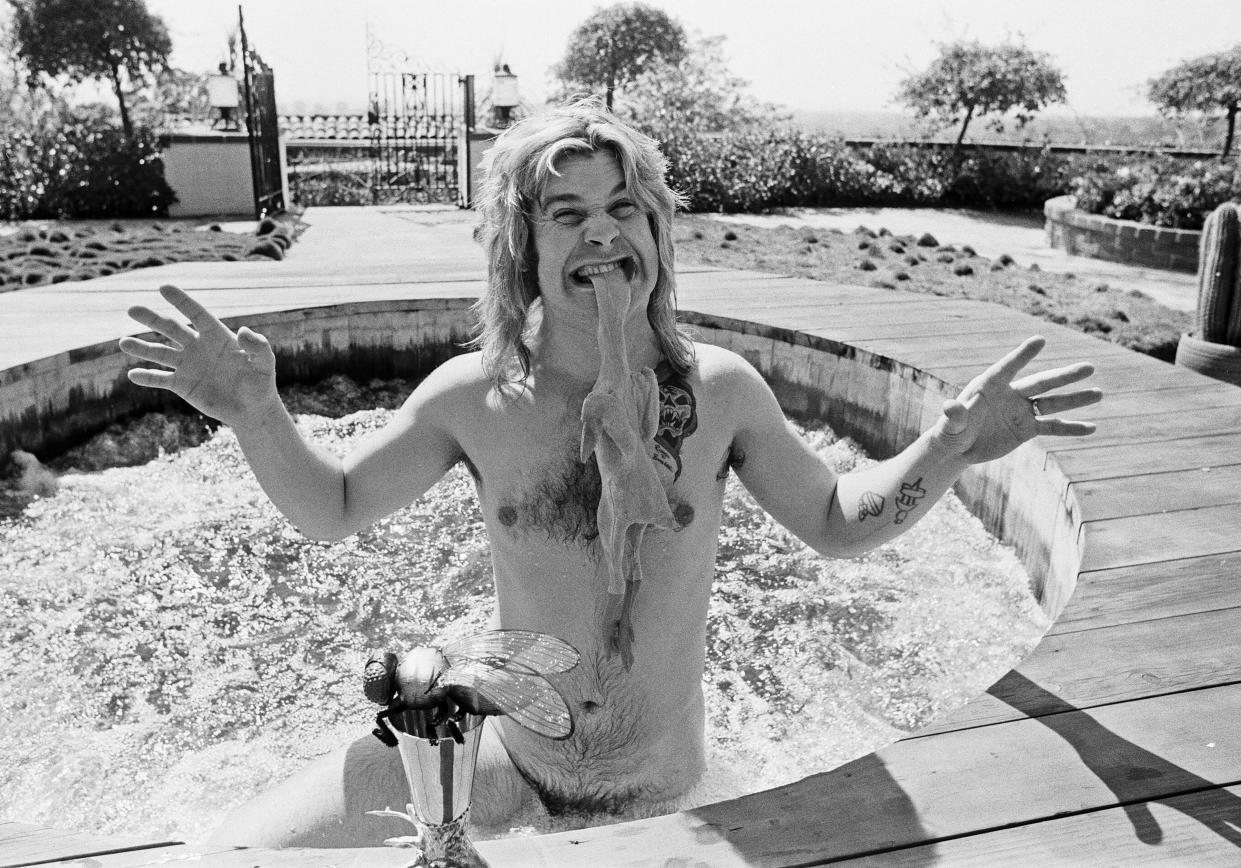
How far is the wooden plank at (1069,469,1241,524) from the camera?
2705mm

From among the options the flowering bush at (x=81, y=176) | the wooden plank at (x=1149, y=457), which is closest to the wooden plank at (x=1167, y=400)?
the wooden plank at (x=1149, y=457)

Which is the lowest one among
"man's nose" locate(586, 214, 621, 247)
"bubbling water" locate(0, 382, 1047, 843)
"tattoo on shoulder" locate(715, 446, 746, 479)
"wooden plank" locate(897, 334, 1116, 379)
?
"bubbling water" locate(0, 382, 1047, 843)

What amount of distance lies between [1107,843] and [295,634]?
2.42 meters

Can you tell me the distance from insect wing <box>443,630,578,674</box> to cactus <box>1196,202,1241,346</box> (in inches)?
197

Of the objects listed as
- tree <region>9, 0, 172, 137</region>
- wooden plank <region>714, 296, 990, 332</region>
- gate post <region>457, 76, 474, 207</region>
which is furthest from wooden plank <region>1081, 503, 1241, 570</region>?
tree <region>9, 0, 172, 137</region>

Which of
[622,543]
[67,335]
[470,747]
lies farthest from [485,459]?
[67,335]

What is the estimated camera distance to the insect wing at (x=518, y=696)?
1021 mm

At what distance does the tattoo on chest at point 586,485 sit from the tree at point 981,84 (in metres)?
14.9

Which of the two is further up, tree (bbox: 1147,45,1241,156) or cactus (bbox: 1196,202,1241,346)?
tree (bbox: 1147,45,1241,156)

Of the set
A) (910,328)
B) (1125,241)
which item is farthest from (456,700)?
(1125,241)

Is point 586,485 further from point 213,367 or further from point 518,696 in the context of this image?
point 518,696

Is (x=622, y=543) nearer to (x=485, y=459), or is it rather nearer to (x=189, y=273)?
(x=485, y=459)

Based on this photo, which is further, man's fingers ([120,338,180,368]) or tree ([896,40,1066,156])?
tree ([896,40,1066,156])

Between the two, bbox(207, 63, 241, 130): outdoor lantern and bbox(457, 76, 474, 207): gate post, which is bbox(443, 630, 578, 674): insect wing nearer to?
bbox(457, 76, 474, 207): gate post
